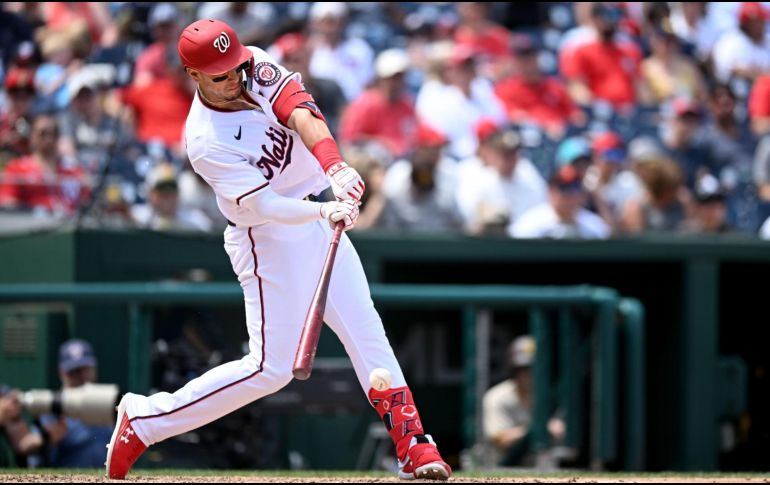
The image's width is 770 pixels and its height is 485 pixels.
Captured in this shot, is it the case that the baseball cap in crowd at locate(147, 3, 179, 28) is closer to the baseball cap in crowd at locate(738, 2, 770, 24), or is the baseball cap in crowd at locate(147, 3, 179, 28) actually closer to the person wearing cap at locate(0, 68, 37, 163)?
the person wearing cap at locate(0, 68, 37, 163)

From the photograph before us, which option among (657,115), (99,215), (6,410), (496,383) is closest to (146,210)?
(99,215)

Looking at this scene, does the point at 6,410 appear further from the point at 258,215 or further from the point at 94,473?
the point at 258,215

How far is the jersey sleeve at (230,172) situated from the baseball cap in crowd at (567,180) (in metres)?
3.92

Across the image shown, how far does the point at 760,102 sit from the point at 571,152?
2.12 metres

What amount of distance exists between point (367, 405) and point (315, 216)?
9.54ft

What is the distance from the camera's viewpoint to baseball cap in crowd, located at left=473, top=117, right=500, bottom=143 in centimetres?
841

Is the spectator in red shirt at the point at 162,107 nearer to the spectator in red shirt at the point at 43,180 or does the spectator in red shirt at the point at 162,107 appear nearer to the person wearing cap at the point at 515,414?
the spectator in red shirt at the point at 43,180

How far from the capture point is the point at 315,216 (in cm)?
430

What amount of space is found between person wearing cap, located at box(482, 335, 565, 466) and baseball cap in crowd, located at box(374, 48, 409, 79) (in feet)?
7.80

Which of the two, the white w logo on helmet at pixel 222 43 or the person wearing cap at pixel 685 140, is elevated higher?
the person wearing cap at pixel 685 140

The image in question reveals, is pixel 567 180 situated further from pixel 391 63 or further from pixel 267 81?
pixel 267 81

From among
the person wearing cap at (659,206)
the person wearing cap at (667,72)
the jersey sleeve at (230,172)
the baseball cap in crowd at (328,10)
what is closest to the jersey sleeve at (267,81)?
the jersey sleeve at (230,172)

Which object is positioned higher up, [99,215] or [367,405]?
[99,215]

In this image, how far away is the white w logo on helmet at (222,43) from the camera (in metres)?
4.25
